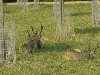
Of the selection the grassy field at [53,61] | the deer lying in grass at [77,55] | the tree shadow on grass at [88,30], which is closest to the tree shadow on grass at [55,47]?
the grassy field at [53,61]

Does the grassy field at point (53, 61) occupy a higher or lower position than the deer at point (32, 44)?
lower

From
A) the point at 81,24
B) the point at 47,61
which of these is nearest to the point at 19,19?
the point at 81,24

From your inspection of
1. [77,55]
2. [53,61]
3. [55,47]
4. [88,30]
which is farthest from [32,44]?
[88,30]

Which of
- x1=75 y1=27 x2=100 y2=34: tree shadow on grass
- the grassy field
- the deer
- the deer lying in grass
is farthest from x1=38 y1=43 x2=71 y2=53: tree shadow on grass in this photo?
x1=75 y1=27 x2=100 y2=34: tree shadow on grass

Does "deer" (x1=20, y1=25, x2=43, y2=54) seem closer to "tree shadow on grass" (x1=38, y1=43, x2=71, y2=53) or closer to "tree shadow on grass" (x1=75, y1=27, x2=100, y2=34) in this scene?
"tree shadow on grass" (x1=38, y1=43, x2=71, y2=53)

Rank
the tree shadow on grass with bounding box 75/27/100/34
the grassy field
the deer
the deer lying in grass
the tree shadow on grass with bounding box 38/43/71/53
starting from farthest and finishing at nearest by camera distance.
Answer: the tree shadow on grass with bounding box 75/27/100/34 < the tree shadow on grass with bounding box 38/43/71/53 < the deer < the deer lying in grass < the grassy field

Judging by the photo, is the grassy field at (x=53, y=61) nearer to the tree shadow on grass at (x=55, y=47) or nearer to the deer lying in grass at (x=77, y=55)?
the tree shadow on grass at (x=55, y=47)

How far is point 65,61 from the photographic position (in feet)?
48.4

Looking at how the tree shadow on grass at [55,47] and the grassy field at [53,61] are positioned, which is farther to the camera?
the tree shadow on grass at [55,47]

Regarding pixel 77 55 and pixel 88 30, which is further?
pixel 88 30

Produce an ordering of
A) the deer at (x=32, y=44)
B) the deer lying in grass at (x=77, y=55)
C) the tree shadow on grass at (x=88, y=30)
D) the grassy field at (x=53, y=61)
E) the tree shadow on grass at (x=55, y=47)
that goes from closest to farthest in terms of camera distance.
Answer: the grassy field at (x=53, y=61) → the deer lying in grass at (x=77, y=55) → the deer at (x=32, y=44) → the tree shadow on grass at (x=55, y=47) → the tree shadow on grass at (x=88, y=30)

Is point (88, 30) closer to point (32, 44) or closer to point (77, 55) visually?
point (32, 44)

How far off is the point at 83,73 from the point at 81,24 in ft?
42.8

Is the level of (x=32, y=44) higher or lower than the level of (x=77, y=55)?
higher
